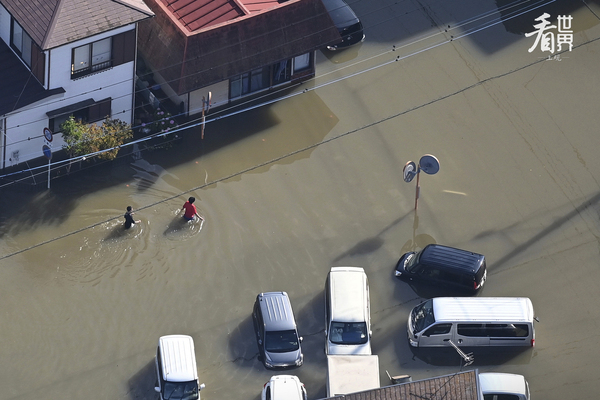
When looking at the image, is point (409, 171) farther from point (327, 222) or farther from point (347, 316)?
point (347, 316)

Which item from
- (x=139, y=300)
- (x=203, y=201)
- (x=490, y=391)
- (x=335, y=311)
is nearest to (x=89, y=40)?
(x=203, y=201)

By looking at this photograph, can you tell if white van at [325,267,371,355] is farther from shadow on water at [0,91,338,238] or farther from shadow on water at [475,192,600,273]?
shadow on water at [0,91,338,238]

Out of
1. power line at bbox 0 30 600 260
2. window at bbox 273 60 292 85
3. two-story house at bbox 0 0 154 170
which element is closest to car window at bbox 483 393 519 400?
power line at bbox 0 30 600 260

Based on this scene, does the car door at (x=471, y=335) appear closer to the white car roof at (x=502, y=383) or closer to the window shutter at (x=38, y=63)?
the white car roof at (x=502, y=383)

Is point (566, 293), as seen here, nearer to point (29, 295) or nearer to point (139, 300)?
point (139, 300)

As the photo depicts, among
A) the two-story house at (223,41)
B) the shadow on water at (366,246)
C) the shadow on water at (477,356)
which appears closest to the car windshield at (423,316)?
the shadow on water at (477,356)

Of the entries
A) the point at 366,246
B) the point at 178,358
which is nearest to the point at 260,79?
the point at 366,246
